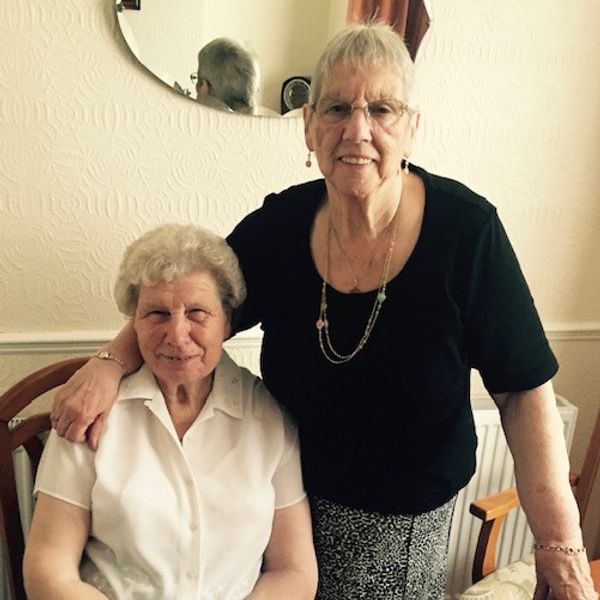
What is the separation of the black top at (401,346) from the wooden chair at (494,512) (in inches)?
18.8

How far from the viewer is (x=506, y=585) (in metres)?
1.82

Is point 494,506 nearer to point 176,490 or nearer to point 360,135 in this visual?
point 176,490

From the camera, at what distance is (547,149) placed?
79.8 inches

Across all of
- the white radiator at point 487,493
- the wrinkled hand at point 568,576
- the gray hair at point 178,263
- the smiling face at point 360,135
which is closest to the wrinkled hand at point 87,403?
the gray hair at point 178,263

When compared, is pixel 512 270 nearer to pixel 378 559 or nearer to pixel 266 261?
pixel 266 261

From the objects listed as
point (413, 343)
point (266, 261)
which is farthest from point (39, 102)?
point (413, 343)

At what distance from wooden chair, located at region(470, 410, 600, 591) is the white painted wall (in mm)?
581

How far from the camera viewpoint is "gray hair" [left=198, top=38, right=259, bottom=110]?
1681mm

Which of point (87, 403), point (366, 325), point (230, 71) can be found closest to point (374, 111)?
point (366, 325)

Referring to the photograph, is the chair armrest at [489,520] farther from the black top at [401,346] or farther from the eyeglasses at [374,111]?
the eyeglasses at [374,111]

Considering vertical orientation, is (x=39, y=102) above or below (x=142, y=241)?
above

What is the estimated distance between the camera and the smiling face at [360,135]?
1166 millimetres

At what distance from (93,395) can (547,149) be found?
1.50 meters

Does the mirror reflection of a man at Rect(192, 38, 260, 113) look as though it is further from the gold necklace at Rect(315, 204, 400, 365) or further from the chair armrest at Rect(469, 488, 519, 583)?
the chair armrest at Rect(469, 488, 519, 583)
